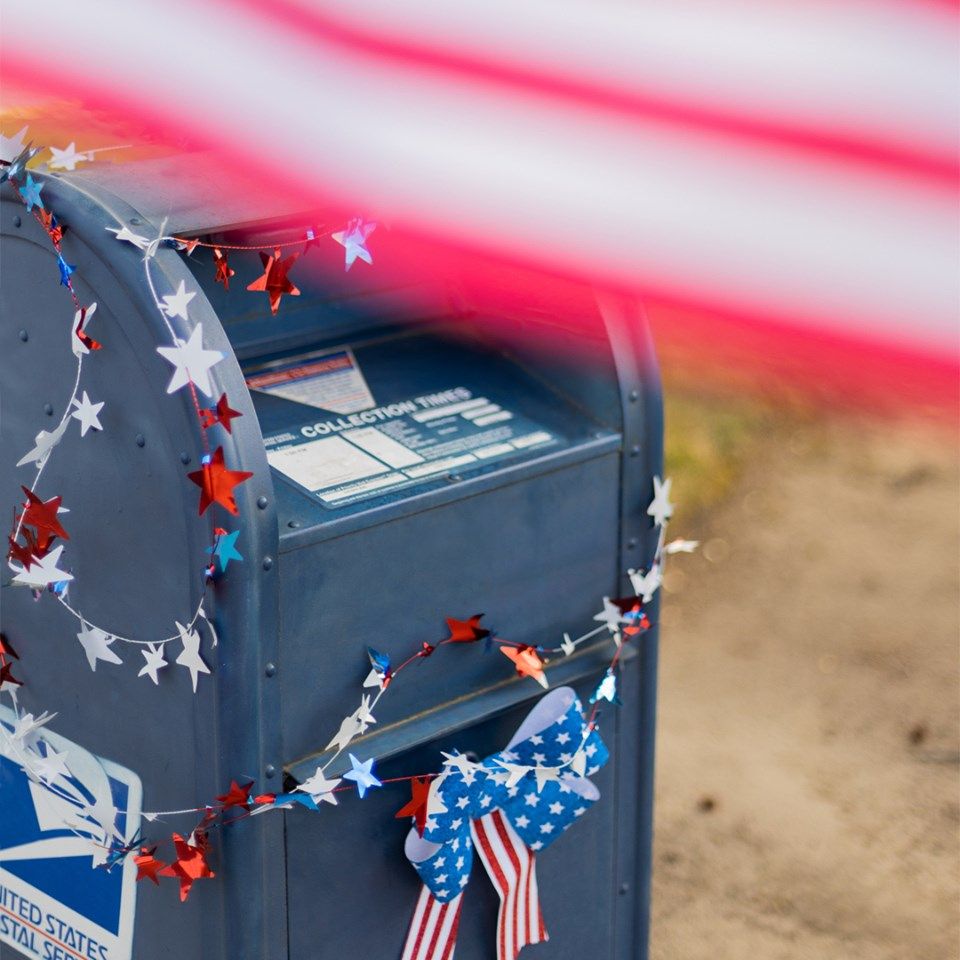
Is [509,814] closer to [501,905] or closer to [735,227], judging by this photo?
[501,905]

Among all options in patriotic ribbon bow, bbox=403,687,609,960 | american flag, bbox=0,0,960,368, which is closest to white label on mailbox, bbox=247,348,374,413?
patriotic ribbon bow, bbox=403,687,609,960

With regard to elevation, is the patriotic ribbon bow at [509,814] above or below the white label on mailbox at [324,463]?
below

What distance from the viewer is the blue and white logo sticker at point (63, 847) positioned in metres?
2.31

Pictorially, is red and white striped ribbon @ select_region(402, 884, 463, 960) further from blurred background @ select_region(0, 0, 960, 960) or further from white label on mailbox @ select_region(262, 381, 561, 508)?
blurred background @ select_region(0, 0, 960, 960)

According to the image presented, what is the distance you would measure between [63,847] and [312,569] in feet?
2.49

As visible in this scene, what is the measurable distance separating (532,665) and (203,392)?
0.76m

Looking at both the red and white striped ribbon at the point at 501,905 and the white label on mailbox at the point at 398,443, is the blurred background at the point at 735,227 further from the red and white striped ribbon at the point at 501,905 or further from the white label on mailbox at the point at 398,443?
the red and white striped ribbon at the point at 501,905

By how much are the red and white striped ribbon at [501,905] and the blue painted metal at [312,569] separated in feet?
0.12


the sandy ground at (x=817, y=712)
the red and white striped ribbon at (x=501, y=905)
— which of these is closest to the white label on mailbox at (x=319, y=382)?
the red and white striped ribbon at (x=501, y=905)

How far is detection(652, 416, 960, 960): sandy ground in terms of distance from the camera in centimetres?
350

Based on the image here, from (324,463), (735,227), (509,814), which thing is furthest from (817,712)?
(324,463)

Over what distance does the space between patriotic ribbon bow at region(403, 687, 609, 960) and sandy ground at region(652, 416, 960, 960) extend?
1044 mm

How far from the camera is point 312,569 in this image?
2.10 m

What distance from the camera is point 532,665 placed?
238 centimetres
